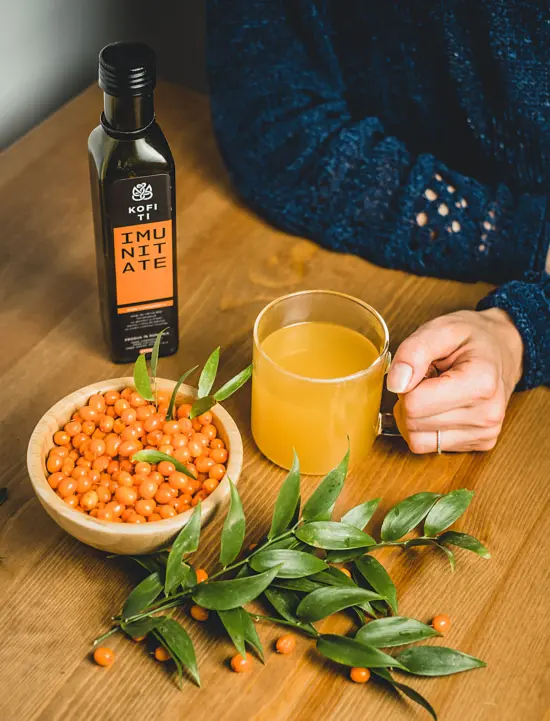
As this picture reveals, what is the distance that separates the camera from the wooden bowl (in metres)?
0.83

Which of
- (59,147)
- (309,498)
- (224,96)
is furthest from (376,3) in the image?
(309,498)

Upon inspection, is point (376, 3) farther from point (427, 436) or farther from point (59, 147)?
point (427, 436)

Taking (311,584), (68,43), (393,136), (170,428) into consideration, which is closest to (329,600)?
(311,584)

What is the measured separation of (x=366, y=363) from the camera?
101cm

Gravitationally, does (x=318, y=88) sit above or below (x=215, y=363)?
above

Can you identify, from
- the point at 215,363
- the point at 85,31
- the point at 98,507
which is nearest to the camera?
the point at 98,507

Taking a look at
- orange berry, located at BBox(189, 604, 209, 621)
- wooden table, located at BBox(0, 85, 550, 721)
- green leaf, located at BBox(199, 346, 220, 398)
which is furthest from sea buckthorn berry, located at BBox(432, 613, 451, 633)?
green leaf, located at BBox(199, 346, 220, 398)

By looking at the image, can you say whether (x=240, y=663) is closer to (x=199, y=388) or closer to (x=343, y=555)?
(x=343, y=555)

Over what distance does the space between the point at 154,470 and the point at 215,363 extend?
0.14 meters

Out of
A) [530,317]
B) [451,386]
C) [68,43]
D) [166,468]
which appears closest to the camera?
[166,468]

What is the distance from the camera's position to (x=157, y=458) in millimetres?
890

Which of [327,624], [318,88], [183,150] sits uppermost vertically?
→ [318,88]

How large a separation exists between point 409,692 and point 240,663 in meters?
0.15

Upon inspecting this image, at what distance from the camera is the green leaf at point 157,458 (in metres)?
0.88
